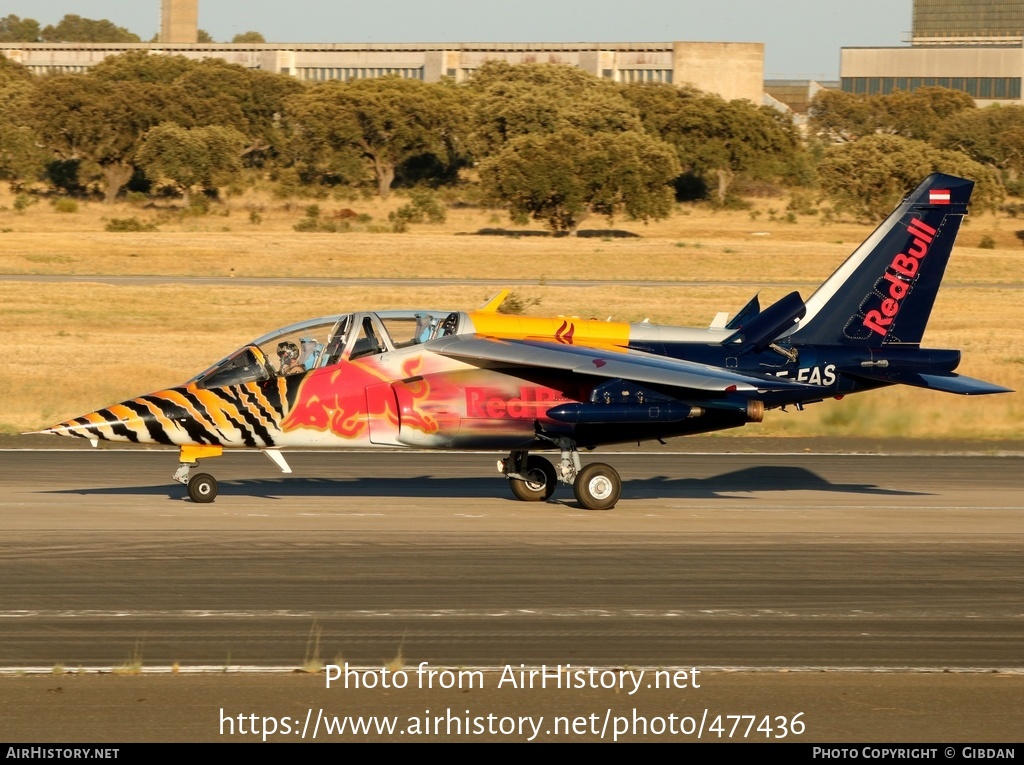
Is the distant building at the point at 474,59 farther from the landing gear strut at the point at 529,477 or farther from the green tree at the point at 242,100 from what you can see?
the landing gear strut at the point at 529,477

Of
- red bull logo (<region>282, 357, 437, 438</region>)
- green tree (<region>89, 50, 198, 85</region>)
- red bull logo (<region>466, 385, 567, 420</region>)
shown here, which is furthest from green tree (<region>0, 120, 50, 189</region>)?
red bull logo (<region>466, 385, 567, 420</region>)

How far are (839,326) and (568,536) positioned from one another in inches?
211

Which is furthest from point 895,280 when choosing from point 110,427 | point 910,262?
point 110,427

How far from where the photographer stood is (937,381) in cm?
1817

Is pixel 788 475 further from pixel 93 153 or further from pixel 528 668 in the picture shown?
pixel 93 153

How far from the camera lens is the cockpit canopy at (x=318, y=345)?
17.0 m

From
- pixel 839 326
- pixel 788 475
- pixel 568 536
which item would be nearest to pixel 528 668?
pixel 568 536

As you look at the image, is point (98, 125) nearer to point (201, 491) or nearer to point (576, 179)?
point (576, 179)

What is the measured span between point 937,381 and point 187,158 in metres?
75.5

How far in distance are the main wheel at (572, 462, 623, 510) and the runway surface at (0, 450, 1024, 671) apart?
192 mm

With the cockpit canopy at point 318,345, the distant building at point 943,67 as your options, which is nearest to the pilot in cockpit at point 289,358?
the cockpit canopy at point 318,345

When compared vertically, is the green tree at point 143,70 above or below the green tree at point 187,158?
above

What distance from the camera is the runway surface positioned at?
436 inches

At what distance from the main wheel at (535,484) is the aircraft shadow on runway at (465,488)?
0.32 meters
